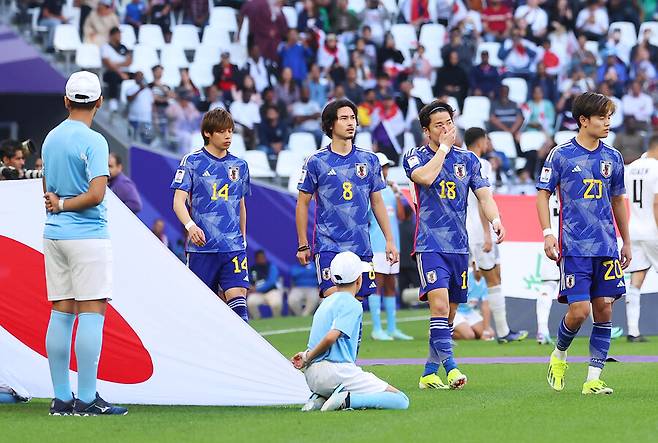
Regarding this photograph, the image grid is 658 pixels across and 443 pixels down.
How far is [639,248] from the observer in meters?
16.4

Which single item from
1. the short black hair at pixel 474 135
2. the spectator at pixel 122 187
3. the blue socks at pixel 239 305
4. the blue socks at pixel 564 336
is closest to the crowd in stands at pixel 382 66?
the spectator at pixel 122 187

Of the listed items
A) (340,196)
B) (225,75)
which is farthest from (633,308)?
(225,75)

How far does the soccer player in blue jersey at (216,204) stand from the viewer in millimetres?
11703

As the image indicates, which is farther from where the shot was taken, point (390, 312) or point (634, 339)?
point (390, 312)

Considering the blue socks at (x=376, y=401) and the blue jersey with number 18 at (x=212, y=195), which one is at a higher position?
the blue jersey with number 18 at (x=212, y=195)

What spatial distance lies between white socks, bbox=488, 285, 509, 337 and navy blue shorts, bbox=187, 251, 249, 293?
5.35 m

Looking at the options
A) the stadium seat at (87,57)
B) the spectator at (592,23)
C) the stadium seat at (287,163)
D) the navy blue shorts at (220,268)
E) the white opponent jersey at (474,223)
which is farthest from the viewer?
the spectator at (592,23)

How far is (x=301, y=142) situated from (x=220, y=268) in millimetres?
12676

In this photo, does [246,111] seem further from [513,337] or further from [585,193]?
[585,193]

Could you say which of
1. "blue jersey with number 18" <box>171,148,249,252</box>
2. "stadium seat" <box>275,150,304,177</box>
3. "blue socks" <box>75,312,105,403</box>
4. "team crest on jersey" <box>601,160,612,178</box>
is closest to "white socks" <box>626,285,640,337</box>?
"team crest on jersey" <box>601,160,612,178</box>

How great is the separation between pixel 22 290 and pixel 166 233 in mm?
11492

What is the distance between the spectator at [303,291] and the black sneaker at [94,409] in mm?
12811

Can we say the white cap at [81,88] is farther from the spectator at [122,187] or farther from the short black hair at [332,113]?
the spectator at [122,187]

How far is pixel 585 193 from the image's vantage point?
415 inches
